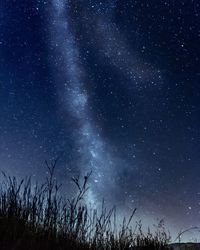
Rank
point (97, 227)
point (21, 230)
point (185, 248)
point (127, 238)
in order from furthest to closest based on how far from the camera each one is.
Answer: point (185, 248), point (127, 238), point (97, 227), point (21, 230)

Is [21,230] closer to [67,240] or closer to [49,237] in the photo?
[49,237]

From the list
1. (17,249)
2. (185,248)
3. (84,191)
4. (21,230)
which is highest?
(185,248)

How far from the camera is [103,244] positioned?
23.7 feet

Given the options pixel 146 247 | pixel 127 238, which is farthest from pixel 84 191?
pixel 146 247

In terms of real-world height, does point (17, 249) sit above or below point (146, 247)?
below

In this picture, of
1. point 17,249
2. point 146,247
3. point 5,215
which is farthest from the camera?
point 146,247

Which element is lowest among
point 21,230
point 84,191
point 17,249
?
point 17,249

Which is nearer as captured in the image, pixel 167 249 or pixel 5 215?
pixel 5 215

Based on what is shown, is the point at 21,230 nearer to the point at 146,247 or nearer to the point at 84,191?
the point at 84,191

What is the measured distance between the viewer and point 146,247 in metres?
Answer: 9.59

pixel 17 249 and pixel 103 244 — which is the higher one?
pixel 103 244

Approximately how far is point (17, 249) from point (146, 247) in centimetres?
562

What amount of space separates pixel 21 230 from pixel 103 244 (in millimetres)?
2306

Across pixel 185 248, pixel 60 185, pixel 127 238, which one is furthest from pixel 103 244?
pixel 185 248
